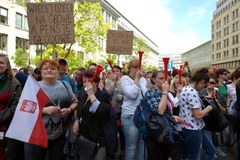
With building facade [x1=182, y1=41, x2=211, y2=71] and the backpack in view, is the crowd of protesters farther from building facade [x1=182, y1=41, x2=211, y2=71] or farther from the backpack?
building facade [x1=182, y1=41, x2=211, y2=71]

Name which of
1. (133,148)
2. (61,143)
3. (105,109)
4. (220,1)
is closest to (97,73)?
(105,109)

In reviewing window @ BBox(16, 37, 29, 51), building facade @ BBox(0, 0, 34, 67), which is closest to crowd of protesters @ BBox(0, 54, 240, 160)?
building facade @ BBox(0, 0, 34, 67)

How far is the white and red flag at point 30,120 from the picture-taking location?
3.51m

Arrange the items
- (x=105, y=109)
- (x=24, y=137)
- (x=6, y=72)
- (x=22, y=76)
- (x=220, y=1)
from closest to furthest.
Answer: (x=24, y=137) → (x=105, y=109) → (x=6, y=72) → (x=22, y=76) → (x=220, y=1)

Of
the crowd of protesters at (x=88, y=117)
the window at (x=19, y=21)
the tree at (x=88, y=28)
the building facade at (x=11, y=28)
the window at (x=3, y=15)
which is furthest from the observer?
the window at (x=19, y=21)

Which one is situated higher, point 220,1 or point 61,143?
point 220,1

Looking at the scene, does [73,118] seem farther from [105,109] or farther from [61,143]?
[105,109]

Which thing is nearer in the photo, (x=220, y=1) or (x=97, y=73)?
(x=97, y=73)

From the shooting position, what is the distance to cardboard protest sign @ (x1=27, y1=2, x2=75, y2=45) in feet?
21.7

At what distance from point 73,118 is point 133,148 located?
1.09 metres

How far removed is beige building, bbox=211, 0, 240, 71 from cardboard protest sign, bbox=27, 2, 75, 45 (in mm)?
80433

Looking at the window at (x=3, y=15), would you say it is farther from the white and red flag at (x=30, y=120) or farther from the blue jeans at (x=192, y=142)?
the blue jeans at (x=192, y=142)

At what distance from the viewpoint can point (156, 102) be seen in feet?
12.9

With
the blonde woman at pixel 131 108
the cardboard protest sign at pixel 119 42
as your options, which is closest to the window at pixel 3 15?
the cardboard protest sign at pixel 119 42
